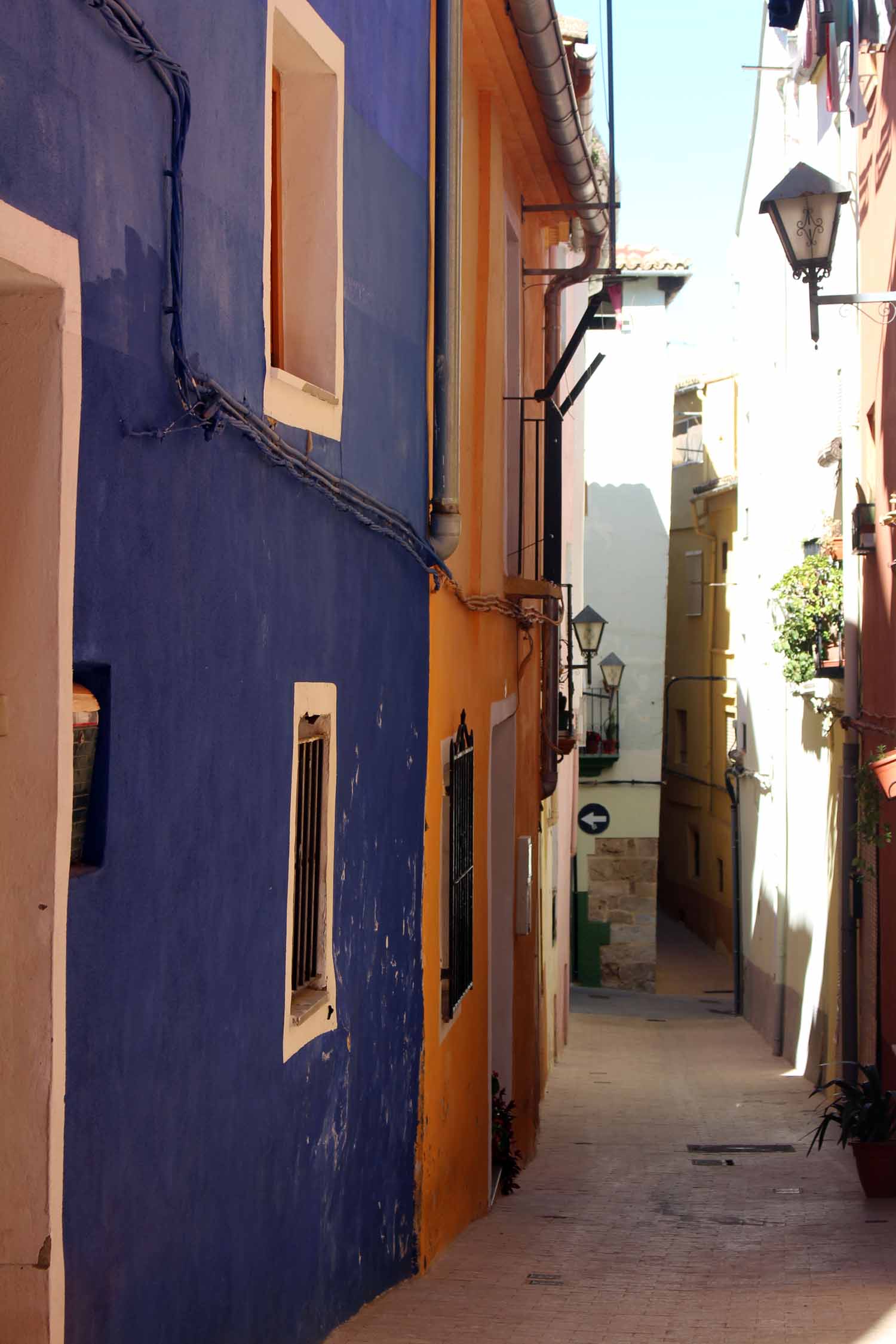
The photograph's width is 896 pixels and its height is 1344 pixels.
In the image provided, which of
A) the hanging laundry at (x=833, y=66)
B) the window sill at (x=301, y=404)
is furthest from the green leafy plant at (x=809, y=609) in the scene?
the window sill at (x=301, y=404)

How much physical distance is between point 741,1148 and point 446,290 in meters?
7.95

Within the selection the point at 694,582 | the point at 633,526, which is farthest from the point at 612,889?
the point at 694,582

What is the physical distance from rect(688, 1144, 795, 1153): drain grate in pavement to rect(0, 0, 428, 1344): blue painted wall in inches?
252

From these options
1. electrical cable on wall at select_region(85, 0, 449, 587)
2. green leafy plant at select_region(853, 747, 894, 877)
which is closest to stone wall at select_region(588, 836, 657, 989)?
green leafy plant at select_region(853, 747, 894, 877)

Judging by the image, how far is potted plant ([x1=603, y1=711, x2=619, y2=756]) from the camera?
27.4 m

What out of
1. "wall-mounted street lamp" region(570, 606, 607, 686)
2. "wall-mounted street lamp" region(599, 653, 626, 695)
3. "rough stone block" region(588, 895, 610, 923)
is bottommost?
"rough stone block" region(588, 895, 610, 923)

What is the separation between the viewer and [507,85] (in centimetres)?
1002

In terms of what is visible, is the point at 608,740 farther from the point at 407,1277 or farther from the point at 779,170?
the point at 407,1277

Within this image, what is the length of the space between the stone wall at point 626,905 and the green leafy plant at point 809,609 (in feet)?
41.4

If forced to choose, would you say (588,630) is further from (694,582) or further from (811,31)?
(811,31)

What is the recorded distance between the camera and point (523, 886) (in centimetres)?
1171

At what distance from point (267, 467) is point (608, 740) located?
2272cm

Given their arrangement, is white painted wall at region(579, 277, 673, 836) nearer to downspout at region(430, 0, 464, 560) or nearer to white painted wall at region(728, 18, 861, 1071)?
white painted wall at region(728, 18, 861, 1071)

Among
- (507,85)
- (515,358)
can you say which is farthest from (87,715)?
(515,358)
